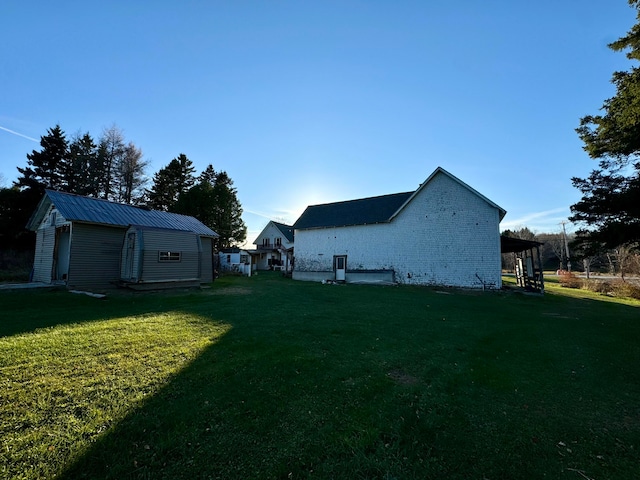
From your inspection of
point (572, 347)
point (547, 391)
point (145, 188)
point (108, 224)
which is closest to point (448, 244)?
point (572, 347)

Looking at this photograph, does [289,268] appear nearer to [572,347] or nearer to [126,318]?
[126,318]

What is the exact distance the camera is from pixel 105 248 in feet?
48.8

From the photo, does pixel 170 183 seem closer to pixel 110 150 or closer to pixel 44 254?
pixel 110 150

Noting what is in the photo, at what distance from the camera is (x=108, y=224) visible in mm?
14750

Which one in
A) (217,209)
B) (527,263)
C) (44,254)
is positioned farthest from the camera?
(217,209)

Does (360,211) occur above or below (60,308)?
above

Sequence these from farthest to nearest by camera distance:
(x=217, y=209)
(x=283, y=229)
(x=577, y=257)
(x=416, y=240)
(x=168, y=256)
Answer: (x=283, y=229), (x=217, y=209), (x=416, y=240), (x=168, y=256), (x=577, y=257)

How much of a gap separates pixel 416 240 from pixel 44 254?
23303mm

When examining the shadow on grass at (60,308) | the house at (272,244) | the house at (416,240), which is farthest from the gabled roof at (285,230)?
the shadow on grass at (60,308)

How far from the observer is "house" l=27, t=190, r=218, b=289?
13961mm

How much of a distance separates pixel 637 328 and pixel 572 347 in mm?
4791

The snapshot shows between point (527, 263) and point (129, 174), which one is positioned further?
point (129, 174)

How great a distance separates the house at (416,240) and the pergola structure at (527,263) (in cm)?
210

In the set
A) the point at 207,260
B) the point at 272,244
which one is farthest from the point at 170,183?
the point at 207,260
